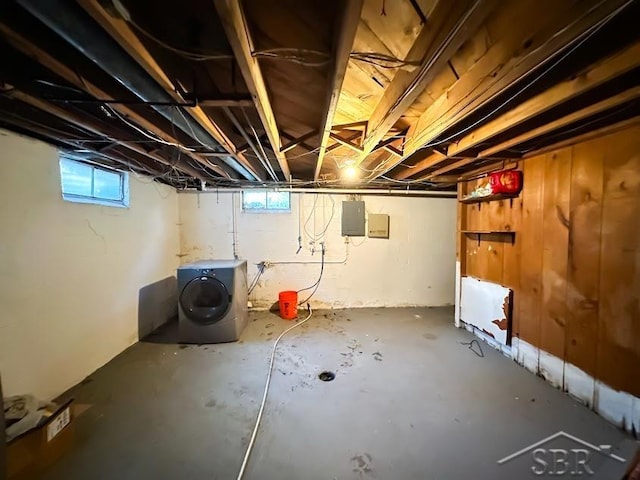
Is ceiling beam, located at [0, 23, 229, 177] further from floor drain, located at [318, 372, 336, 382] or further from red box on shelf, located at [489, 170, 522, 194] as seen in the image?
red box on shelf, located at [489, 170, 522, 194]

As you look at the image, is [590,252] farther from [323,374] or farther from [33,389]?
[33,389]

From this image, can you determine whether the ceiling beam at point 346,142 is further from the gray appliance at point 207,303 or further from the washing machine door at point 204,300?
the washing machine door at point 204,300

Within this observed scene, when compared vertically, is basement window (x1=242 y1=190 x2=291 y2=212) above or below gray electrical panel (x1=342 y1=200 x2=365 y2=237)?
above

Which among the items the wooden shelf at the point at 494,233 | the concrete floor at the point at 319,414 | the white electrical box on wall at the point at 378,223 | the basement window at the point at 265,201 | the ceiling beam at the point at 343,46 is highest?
the ceiling beam at the point at 343,46

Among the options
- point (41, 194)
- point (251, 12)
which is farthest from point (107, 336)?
point (251, 12)

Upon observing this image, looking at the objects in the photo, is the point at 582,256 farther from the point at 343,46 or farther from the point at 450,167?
the point at 343,46

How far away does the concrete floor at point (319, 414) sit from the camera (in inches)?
61.1

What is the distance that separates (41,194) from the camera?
2.04m

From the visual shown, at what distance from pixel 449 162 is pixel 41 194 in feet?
11.7

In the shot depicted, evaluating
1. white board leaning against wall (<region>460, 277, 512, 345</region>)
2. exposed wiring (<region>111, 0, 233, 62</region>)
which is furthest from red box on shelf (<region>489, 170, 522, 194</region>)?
exposed wiring (<region>111, 0, 233, 62</region>)

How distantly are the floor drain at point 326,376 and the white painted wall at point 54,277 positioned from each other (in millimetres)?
2023

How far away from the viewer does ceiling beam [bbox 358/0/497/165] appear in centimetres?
87

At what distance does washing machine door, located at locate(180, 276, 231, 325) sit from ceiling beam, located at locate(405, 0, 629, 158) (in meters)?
2.63

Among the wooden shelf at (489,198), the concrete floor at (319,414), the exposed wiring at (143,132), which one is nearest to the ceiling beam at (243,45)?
the exposed wiring at (143,132)
